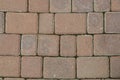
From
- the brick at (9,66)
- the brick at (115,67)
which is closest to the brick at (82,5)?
the brick at (115,67)

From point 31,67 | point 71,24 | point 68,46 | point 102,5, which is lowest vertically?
point 31,67

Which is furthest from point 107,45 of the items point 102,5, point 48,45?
point 48,45

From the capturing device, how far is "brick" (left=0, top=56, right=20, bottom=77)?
1410 millimetres

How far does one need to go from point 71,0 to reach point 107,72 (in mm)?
494

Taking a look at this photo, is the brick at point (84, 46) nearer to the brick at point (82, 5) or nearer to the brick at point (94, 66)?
the brick at point (94, 66)

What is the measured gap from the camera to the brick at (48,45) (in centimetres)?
141

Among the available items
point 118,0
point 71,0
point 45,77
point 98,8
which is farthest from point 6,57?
point 118,0

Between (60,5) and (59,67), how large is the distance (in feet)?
1.26

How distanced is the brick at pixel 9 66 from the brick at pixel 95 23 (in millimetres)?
486

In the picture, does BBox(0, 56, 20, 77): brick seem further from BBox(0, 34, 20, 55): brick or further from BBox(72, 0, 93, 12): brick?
BBox(72, 0, 93, 12): brick

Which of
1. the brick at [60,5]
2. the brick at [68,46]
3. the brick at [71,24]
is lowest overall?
the brick at [68,46]

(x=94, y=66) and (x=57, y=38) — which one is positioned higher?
A: (x=57, y=38)

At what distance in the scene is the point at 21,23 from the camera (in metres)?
1.42

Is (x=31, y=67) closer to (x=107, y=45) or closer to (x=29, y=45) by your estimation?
(x=29, y=45)
